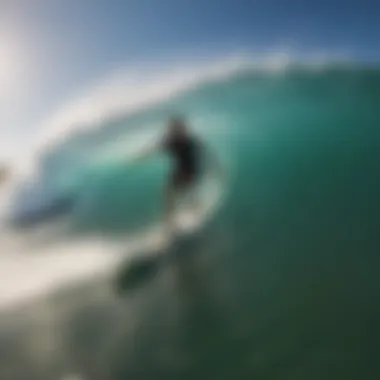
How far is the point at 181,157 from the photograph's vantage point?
1.55 meters

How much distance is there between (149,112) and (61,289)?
39cm

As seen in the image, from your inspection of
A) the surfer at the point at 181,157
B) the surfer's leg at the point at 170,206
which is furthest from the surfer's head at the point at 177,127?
the surfer's leg at the point at 170,206

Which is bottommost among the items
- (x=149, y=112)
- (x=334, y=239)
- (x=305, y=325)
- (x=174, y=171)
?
(x=305, y=325)

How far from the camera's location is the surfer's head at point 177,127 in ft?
5.14

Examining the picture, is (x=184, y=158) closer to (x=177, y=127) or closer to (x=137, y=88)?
(x=177, y=127)

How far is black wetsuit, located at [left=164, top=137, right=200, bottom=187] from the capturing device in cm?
155

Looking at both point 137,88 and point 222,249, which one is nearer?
point 222,249

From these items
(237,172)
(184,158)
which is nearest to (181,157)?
(184,158)

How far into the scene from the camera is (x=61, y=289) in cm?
149

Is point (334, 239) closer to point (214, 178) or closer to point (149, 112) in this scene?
point (214, 178)

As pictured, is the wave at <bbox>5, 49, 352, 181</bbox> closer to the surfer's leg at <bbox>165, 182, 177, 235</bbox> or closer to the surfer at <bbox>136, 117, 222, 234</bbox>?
the surfer at <bbox>136, 117, 222, 234</bbox>

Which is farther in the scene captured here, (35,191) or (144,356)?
(35,191)

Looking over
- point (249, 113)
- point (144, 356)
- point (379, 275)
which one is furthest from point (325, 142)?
point (144, 356)

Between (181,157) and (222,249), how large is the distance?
200 millimetres
